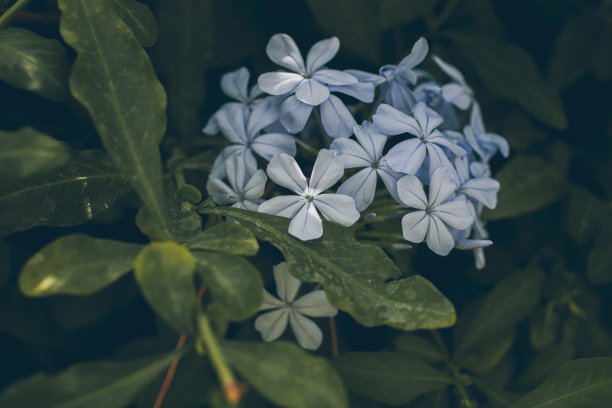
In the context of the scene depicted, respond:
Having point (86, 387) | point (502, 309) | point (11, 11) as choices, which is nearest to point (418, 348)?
point (502, 309)

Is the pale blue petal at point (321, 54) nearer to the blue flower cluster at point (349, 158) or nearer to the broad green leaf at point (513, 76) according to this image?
the blue flower cluster at point (349, 158)

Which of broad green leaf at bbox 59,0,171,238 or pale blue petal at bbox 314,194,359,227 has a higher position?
broad green leaf at bbox 59,0,171,238

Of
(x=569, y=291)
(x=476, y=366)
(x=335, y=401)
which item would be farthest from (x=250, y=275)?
(x=569, y=291)

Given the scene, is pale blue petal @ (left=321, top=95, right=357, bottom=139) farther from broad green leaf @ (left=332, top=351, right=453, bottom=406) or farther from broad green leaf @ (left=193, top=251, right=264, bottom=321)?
broad green leaf @ (left=332, top=351, right=453, bottom=406)

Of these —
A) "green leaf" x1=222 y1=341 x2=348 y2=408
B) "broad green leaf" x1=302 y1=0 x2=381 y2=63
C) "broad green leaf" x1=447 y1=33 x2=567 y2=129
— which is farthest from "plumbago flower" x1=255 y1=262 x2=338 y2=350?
"broad green leaf" x1=447 y1=33 x2=567 y2=129

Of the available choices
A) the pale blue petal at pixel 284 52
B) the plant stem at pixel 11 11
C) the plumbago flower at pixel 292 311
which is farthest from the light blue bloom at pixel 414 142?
the plant stem at pixel 11 11

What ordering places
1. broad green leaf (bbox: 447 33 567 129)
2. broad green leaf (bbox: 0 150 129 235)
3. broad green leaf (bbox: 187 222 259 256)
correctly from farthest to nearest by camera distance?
1. broad green leaf (bbox: 447 33 567 129)
2. broad green leaf (bbox: 0 150 129 235)
3. broad green leaf (bbox: 187 222 259 256)
